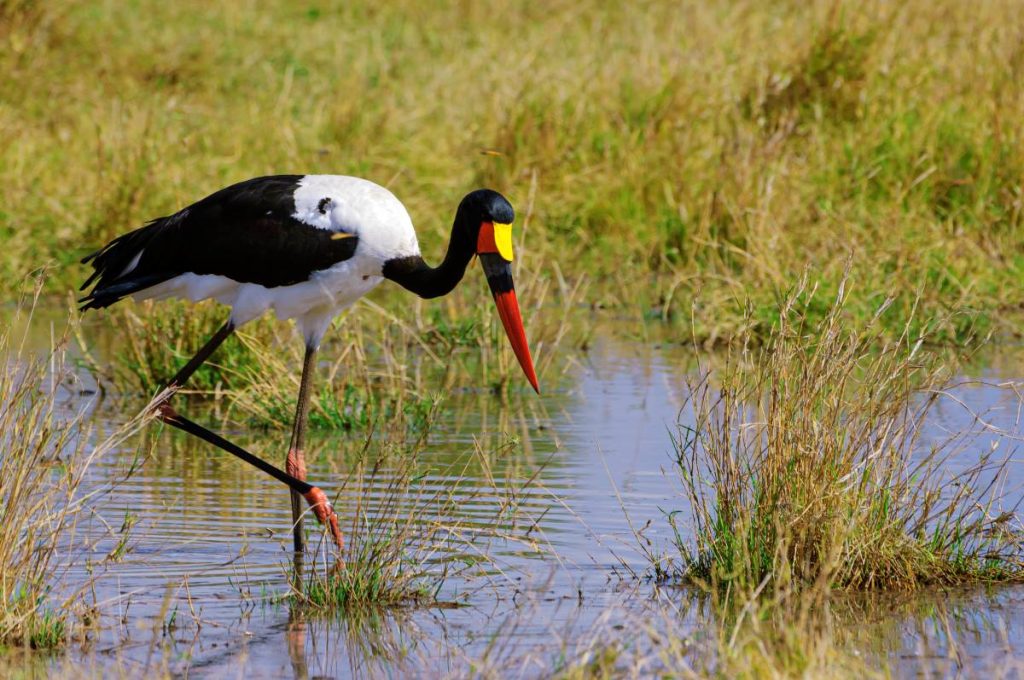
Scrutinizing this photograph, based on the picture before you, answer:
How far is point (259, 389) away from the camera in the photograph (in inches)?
269

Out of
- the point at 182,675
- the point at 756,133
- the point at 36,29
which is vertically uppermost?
the point at 36,29

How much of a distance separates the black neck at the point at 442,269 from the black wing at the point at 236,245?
19cm

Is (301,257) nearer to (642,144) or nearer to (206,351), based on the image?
(206,351)

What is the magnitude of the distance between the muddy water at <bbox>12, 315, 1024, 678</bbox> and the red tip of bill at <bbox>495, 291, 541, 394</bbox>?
0.36m

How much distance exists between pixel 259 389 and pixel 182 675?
115 inches

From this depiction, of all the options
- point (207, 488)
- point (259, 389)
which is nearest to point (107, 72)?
point (259, 389)

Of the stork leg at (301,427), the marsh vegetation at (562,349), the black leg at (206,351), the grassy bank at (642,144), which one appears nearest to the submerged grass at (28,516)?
the marsh vegetation at (562,349)

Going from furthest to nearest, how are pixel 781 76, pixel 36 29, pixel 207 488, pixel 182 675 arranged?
1. pixel 36 29
2. pixel 781 76
3. pixel 207 488
4. pixel 182 675

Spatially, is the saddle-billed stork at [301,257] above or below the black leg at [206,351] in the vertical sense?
above

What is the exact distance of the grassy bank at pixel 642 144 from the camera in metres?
8.62

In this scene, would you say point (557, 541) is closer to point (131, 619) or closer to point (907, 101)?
point (131, 619)

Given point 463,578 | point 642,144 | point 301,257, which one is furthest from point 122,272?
point 642,144

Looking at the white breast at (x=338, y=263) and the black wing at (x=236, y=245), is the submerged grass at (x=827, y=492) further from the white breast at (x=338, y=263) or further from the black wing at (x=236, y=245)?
the black wing at (x=236, y=245)

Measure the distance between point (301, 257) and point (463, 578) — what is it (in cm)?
139
